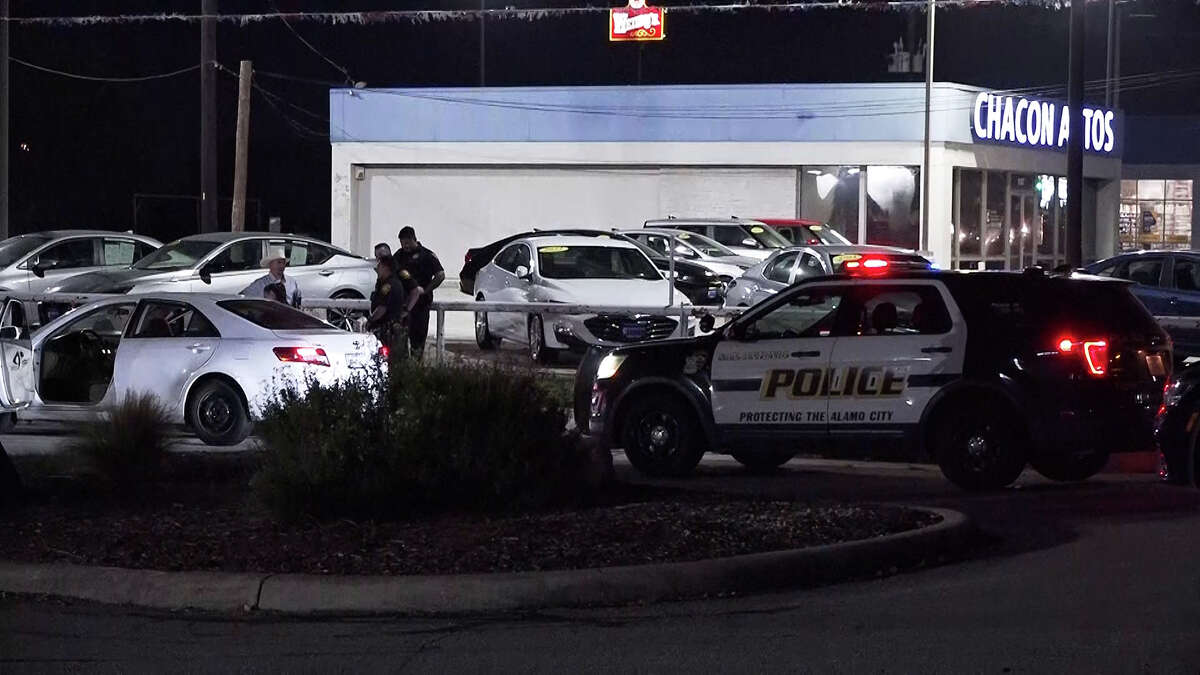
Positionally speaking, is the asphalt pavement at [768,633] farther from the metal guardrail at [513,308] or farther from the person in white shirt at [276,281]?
the person in white shirt at [276,281]

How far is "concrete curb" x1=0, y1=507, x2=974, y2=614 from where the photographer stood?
7.77 m

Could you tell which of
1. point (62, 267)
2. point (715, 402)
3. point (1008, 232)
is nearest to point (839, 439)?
point (715, 402)

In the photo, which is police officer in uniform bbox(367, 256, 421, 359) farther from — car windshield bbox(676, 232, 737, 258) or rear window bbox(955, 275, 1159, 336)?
car windshield bbox(676, 232, 737, 258)

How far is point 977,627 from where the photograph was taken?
744cm

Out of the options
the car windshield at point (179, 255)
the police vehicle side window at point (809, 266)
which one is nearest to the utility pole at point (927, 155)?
the police vehicle side window at point (809, 266)

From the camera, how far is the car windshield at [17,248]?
958 inches

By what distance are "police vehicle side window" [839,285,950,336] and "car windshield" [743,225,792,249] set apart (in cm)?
2023

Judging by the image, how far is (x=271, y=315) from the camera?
48.5ft

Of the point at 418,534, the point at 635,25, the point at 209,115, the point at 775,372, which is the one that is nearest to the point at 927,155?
the point at 635,25

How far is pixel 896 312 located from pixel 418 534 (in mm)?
4655

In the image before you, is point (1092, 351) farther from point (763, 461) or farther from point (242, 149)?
point (242, 149)

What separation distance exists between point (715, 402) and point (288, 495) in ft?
13.9

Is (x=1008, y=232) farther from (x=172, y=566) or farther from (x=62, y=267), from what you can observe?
(x=172, y=566)

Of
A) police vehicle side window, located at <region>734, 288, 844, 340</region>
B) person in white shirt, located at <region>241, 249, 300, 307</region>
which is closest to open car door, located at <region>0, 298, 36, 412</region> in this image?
person in white shirt, located at <region>241, 249, 300, 307</region>
